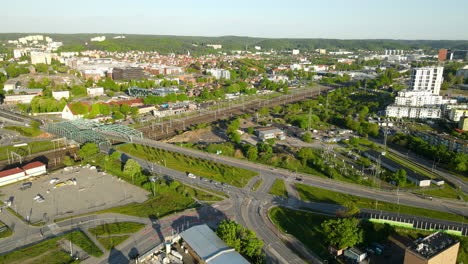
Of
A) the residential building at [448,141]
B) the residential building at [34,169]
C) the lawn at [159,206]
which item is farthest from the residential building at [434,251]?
the residential building at [34,169]

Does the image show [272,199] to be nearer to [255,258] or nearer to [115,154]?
[255,258]

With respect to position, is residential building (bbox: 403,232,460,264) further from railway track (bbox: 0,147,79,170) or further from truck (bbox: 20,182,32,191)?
railway track (bbox: 0,147,79,170)

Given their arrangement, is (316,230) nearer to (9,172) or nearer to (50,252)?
(50,252)

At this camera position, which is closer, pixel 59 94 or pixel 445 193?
pixel 445 193

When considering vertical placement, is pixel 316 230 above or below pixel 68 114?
below

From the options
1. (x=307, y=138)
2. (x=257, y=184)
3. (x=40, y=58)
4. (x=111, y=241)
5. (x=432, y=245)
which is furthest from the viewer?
(x=40, y=58)

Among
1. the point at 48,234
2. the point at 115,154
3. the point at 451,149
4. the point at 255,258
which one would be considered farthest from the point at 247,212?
the point at 451,149

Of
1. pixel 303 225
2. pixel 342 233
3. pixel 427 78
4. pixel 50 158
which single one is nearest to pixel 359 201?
pixel 303 225

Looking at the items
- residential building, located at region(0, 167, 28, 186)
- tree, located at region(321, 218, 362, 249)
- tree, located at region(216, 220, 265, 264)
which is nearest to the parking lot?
residential building, located at region(0, 167, 28, 186)
